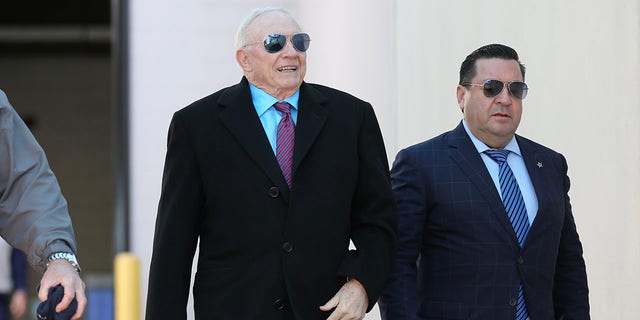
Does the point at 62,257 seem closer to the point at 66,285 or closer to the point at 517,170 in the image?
the point at 66,285

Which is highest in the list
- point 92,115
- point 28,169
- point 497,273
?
point 28,169

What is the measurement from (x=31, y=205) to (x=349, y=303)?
1003 mm

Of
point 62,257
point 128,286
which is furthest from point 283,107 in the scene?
point 128,286

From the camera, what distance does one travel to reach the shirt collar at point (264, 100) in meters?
3.87

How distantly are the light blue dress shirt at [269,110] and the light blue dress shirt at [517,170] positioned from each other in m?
0.67

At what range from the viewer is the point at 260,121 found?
382 cm

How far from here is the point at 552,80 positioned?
18.8 feet

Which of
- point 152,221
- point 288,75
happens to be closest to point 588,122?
point 288,75

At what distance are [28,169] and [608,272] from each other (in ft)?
10.0

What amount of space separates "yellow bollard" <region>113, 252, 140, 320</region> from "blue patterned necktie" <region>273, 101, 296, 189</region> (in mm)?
4715

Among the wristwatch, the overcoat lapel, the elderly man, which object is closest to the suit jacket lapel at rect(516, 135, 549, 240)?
the overcoat lapel

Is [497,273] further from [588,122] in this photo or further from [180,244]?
[588,122]

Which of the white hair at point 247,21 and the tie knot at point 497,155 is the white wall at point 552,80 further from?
the white hair at point 247,21

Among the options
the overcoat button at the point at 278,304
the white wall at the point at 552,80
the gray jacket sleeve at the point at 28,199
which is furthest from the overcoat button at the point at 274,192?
the white wall at the point at 552,80
